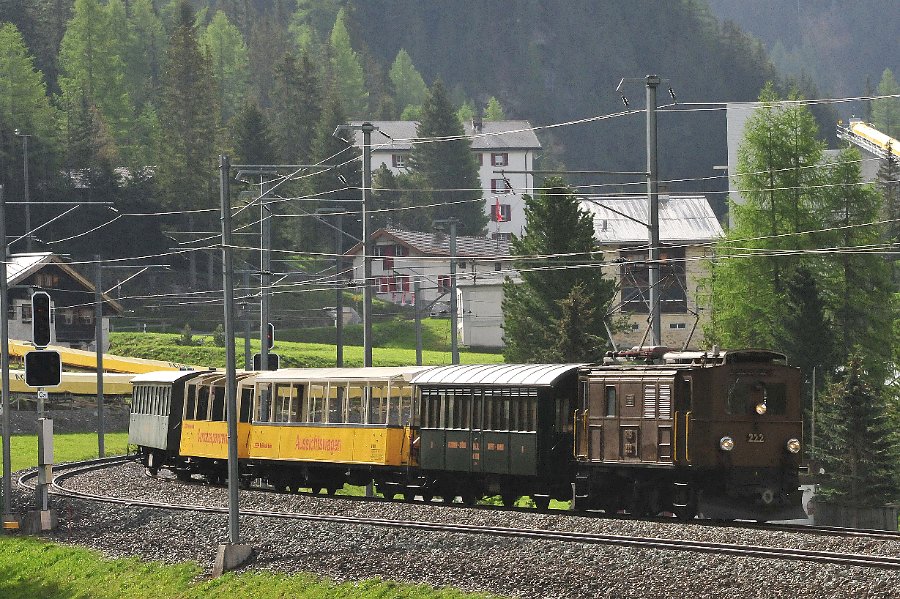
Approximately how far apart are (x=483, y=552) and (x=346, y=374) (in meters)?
13.0

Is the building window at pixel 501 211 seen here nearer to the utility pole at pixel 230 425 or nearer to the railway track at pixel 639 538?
the railway track at pixel 639 538

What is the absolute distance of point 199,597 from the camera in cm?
2592

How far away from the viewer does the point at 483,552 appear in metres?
23.5

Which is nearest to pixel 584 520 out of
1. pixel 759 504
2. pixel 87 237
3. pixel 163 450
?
pixel 759 504

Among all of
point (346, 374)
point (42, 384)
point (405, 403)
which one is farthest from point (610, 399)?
point (42, 384)

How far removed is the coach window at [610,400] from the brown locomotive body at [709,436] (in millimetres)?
22

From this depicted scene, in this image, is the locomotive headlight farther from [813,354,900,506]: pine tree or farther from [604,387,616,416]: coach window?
[813,354,900,506]: pine tree

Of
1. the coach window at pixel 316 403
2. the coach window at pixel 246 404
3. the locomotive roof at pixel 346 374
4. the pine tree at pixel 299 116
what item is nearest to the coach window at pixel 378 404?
the locomotive roof at pixel 346 374

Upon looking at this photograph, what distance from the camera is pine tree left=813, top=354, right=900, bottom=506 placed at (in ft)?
155

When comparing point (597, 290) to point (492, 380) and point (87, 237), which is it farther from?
point (87, 237)

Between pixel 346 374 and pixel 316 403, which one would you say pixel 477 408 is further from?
pixel 316 403

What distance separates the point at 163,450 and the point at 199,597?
19.6 meters

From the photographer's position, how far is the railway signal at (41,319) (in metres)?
35.9

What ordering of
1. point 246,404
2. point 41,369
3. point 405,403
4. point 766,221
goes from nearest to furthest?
point 405,403 < point 41,369 < point 246,404 < point 766,221
